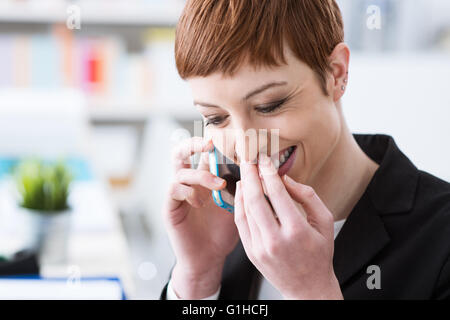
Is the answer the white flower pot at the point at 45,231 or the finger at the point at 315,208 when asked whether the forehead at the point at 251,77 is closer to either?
the finger at the point at 315,208

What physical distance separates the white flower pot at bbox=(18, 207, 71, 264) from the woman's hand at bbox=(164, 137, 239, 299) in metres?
0.32

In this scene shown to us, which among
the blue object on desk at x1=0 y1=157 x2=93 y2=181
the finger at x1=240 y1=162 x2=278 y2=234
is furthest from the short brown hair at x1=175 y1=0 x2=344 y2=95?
the blue object on desk at x1=0 y1=157 x2=93 y2=181

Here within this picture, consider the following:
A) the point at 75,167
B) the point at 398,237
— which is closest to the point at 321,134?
the point at 398,237

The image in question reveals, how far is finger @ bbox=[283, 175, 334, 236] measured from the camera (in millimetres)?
529

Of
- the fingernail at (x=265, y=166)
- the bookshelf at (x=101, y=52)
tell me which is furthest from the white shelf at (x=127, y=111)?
the fingernail at (x=265, y=166)

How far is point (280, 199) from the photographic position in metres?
0.52

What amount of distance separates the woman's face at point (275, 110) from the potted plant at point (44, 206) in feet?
1.58

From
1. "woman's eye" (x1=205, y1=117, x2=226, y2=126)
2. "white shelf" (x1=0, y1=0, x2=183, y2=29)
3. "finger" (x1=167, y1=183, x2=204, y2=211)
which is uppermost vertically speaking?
"white shelf" (x1=0, y1=0, x2=183, y2=29)

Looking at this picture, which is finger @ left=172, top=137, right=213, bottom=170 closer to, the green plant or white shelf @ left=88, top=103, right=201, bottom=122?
the green plant

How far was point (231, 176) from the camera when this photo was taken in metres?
0.63

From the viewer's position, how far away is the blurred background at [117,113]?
77cm

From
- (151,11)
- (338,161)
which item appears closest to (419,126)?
(338,161)

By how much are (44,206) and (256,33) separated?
2.02 feet

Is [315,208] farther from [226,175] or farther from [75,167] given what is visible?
[75,167]
